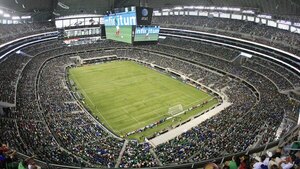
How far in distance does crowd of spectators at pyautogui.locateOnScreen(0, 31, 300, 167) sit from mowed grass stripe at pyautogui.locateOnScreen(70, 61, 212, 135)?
11.8 feet

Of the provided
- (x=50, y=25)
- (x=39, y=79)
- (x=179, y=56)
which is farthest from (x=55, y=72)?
(x=179, y=56)

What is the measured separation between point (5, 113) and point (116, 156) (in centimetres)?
1569

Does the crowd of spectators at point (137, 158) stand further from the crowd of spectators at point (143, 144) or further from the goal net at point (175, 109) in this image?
the goal net at point (175, 109)

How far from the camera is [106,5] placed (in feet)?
290

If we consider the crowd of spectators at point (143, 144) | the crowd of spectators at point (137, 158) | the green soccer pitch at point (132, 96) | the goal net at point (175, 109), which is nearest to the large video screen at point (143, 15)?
the green soccer pitch at point (132, 96)

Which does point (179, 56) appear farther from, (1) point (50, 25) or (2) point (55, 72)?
(1) point (50, 25)

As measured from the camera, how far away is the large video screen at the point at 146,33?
2559 inches

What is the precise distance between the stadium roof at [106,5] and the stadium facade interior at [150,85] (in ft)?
1.06

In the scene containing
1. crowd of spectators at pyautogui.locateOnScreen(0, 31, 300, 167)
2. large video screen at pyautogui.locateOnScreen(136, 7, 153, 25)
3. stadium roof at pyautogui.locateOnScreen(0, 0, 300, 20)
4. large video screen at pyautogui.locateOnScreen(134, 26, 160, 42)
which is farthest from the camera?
large video screen at pyautogui.locateOnScreen(134, 26, 160, 42)

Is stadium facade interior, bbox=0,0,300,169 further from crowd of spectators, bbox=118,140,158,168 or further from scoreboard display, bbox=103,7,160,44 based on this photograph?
scoreboard display, bbox=103,7,160,44

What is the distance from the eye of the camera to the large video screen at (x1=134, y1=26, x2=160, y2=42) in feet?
213

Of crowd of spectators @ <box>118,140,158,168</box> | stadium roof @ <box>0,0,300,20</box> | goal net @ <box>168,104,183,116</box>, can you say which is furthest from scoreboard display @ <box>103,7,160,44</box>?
crowd of spectators @ <box>118,140,158,168</box>

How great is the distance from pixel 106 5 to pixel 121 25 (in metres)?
24.2

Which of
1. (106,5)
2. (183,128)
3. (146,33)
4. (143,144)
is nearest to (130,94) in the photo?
(183,128)
